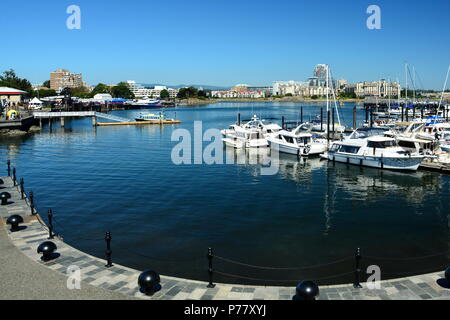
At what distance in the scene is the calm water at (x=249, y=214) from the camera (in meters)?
18.1

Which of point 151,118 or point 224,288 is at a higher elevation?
point 151,118

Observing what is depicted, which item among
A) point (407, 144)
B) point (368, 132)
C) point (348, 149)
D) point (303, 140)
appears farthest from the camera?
point (303, 140)

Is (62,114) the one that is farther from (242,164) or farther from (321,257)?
(321,257)

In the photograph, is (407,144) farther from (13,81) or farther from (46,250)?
(13,81)

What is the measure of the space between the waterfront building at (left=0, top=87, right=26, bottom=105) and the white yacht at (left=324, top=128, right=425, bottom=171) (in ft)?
301

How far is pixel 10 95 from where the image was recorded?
112m

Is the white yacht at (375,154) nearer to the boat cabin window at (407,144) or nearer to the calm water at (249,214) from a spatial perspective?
the calm water at (249,214)

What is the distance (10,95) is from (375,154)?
348 ft

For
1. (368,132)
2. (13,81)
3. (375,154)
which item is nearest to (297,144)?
(368,132)

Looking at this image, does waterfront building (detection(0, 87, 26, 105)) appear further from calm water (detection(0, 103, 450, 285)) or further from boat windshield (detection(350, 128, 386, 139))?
boat windshield (detection(350, 128, 386, 139))

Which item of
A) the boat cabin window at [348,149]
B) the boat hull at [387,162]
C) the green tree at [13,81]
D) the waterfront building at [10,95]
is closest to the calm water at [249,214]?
the boat hull at [387,162]

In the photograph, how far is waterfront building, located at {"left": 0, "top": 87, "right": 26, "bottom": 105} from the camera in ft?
348

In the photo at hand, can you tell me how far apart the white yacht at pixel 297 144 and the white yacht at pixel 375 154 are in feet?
11.8
